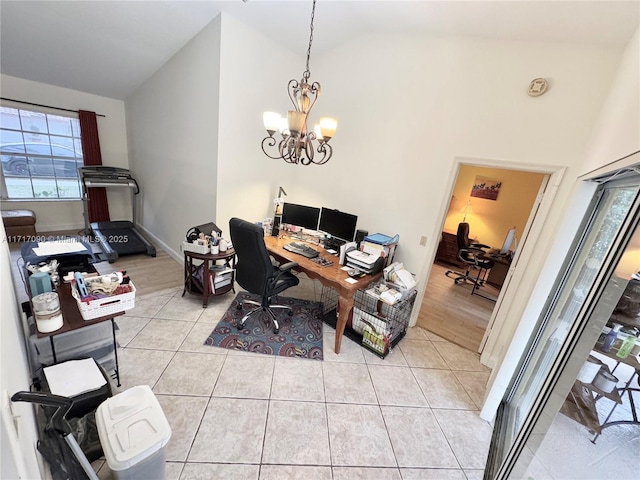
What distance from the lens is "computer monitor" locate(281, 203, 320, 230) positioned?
3291mm

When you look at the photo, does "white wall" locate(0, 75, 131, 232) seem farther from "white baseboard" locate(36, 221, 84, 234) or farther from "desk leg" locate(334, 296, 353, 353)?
"desk leg" locate(334, 296, 353, 353)

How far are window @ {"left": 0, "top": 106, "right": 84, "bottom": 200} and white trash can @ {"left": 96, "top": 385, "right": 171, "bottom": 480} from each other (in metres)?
5.64

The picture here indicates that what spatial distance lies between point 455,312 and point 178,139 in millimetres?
4779

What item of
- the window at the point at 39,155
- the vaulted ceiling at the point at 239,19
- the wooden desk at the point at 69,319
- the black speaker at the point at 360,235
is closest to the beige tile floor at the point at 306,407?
the wooden desk at the point at 69,319

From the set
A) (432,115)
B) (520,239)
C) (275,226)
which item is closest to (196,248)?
(275,226)

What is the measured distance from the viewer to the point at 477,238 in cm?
557

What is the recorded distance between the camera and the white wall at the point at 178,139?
3068 millimetres

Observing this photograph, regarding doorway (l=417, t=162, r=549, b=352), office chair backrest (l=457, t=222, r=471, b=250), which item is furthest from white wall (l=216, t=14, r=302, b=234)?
office chair backrest (l=457, t=222, r=471, b=250)

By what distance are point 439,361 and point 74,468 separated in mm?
2764

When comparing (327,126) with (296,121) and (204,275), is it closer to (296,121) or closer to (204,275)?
(296,121)

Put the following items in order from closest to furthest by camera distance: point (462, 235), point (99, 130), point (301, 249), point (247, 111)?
point (301, 249), point (247, 111), point (462, 235), point (99, 130)

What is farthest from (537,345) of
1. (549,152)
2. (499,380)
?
(549,152)

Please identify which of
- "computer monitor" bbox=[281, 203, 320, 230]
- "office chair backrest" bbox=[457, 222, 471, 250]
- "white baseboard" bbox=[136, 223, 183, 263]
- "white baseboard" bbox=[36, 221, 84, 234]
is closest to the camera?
"computer monitor" bbox=[281, 203, 320, 230]

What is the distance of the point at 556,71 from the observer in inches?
81.7
